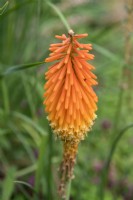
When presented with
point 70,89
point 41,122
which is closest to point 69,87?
point 70,89

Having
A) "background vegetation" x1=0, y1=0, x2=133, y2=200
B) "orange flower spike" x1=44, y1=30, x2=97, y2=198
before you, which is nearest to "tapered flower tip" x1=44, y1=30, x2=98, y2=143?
"orange flower spike" x1=44, y1=30, x2=97, y2=198

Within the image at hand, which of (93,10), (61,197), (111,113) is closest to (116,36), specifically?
(93,10)

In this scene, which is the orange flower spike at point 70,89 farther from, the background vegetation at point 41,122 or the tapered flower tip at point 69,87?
the background vegetation at point 41,122

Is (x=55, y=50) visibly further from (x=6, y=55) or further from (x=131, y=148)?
(x=131, y=148)

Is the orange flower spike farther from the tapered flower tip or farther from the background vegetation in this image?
the background vegetation

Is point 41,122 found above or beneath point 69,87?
above

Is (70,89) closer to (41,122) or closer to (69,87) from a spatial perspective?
(69,87)

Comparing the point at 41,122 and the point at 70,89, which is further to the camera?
the point at 41,122

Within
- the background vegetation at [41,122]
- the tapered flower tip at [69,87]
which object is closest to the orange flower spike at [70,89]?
the tapered flower tip at [69,87]

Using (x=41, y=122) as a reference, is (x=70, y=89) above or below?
below
